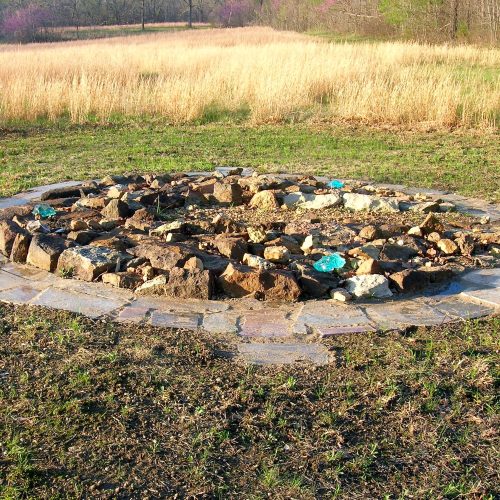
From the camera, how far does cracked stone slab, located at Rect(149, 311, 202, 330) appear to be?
3279 millimetres

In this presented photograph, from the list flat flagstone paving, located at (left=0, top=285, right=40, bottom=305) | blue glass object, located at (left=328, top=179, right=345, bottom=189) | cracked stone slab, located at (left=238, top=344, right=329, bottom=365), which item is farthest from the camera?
blue glass object, located at (left=328, top=179, right=345, bottom=189)

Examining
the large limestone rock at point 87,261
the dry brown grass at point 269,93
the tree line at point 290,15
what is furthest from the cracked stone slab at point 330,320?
the tree line at point 290,15

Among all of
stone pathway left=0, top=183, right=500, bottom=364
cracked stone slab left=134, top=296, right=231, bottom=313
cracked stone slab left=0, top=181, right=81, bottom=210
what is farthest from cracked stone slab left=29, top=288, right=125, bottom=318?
cracked stone slab left=0, top=181, right=81, bottom=210

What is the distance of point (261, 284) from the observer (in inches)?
143

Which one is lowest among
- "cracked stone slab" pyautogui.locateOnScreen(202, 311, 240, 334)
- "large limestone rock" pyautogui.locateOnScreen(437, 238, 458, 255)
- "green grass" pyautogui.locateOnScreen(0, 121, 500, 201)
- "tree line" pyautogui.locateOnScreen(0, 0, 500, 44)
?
"green grass" pyautogui.locateOnScreen(0, 121, 500, 201)

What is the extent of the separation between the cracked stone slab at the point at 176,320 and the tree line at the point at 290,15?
24.0 meters

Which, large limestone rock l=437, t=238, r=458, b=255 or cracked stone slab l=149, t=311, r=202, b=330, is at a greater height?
cracked stone slab l=149, t=311, r=202, b=330

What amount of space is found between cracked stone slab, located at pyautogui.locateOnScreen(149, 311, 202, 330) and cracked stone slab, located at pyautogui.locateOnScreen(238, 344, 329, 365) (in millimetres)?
341

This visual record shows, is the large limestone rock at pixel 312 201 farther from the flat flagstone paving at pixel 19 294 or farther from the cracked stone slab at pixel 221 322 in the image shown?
the flat flagstone paving at pixel 19 294

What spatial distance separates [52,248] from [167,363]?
1.58 metres

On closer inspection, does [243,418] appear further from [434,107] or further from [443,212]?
[434,107]

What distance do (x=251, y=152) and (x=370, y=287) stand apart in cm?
499

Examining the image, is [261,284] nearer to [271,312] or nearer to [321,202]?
[271,312]

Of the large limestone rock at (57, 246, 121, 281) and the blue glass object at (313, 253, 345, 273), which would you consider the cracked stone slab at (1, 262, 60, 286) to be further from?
the blue glass object at (313, 253, 345, 273)
